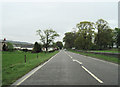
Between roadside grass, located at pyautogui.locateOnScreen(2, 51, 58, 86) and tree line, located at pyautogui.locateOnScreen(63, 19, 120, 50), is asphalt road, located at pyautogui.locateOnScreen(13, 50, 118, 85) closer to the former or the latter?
roadside grass, located at pyautogui.locateOnScreen(2, 51, 58, 86)

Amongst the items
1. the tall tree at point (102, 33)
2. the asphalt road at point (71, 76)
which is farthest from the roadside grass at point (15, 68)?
the tall tree at point (102, 33)

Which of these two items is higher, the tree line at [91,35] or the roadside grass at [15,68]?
the tree line at [91,35]

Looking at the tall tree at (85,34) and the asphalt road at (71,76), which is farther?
the tall tree at (85,34)

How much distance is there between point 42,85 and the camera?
17.1 feet

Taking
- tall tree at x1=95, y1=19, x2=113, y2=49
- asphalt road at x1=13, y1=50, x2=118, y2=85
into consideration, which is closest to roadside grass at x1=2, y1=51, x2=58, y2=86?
asphalt road at x1=13, y1=50, x2=118, y2=85

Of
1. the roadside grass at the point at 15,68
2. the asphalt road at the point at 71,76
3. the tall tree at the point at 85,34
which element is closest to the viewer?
the asphalt road at the point at 71,76

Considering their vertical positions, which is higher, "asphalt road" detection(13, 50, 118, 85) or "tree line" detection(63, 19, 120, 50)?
"tree line" detection(63, 19, 120, 50)

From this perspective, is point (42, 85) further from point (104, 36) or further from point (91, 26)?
point (104, 36)

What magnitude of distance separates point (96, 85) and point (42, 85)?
230 centimetres

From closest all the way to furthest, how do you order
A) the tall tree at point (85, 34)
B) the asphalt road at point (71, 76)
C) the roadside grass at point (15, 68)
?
the asphalt road at point (71, 76)
the roadside grass at point (15, 68)
the tall tree at point (85, 34)

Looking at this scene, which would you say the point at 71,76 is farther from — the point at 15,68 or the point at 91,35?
the point at 91,35

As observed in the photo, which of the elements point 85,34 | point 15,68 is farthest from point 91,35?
point 15,68

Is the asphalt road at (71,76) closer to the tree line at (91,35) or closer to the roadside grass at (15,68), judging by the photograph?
the roadside grass at (15,68)

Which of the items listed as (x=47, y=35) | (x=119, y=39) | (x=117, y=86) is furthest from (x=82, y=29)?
(x=117, y=86)
